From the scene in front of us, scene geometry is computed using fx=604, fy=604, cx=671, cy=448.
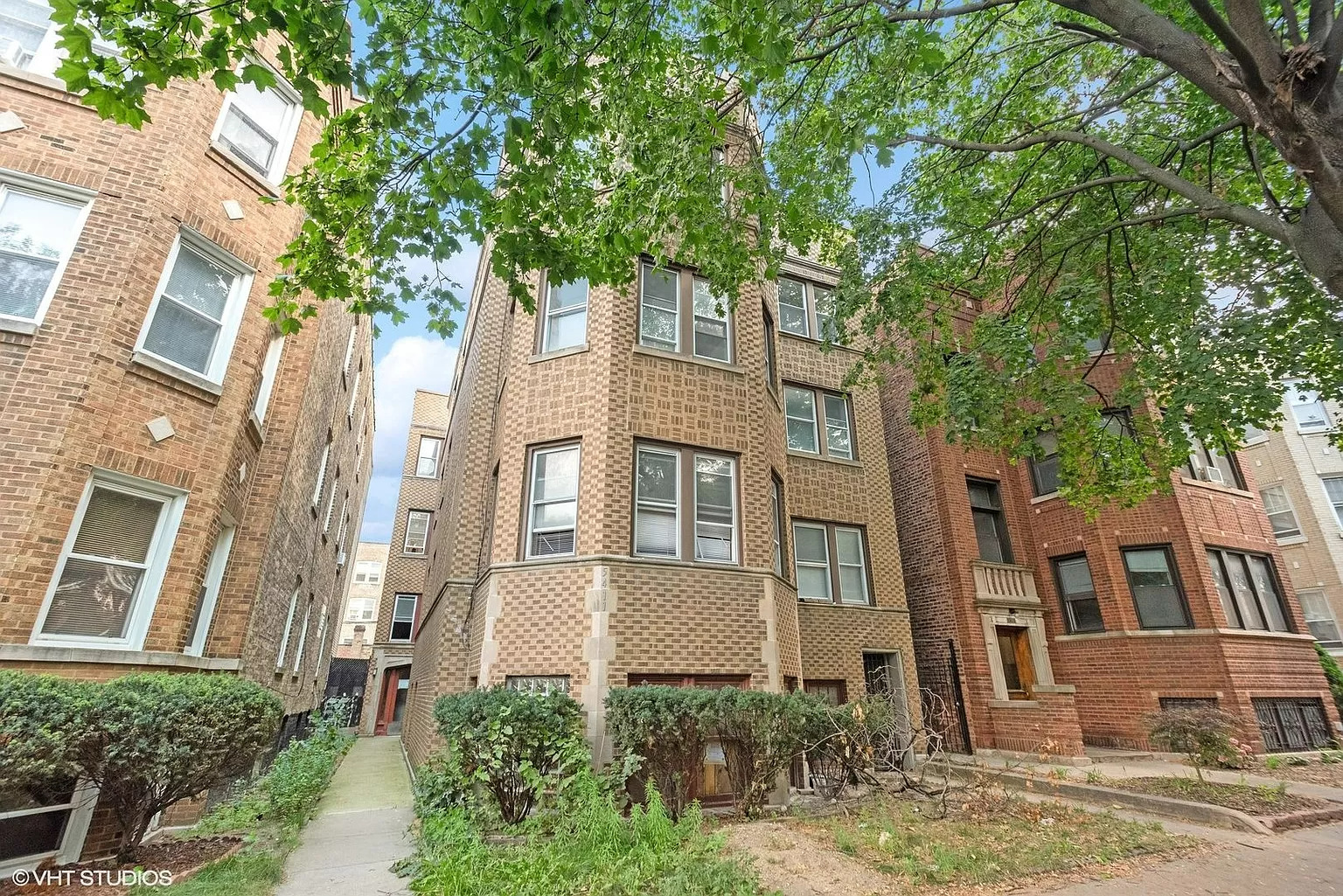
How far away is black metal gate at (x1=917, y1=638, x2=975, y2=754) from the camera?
1328 centimetres

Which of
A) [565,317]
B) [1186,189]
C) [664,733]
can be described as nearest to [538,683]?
[664,733]

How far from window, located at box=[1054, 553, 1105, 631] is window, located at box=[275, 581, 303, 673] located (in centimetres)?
1812

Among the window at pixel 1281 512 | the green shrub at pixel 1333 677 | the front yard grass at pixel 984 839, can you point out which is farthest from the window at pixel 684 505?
the window at pixel 1281 512

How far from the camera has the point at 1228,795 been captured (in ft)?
27.6

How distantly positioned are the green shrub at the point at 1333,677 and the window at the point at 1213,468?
448cm

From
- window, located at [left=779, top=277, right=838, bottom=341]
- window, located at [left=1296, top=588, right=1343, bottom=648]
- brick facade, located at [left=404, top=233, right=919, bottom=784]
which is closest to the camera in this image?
brick facade, located at [left=404, top=233, right=919, bottom=784]

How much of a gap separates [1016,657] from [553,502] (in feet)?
41.1

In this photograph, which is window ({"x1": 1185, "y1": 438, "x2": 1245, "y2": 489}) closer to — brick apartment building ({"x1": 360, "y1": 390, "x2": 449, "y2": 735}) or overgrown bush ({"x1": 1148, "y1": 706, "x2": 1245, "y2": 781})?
overgrown bush ({"x1": 1148, "y1": 706, "x2": 1245, "y2": 781})

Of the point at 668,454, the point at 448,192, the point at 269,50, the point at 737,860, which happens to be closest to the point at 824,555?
the point at 668,454

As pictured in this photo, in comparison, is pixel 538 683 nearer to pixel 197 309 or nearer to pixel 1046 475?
pixel 197 309

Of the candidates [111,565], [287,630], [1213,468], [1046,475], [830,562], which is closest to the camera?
[111,565]

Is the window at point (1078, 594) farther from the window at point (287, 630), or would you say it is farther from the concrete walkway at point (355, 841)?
the window at point (287, 630)

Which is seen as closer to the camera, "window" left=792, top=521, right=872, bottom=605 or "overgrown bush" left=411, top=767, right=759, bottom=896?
"overgrown bush" left=411, top=767, right=759, bottom=896

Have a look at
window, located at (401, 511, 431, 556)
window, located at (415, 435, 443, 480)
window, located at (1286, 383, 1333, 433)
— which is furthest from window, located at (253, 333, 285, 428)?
window, located at (1286, 383, 1333, 433)
